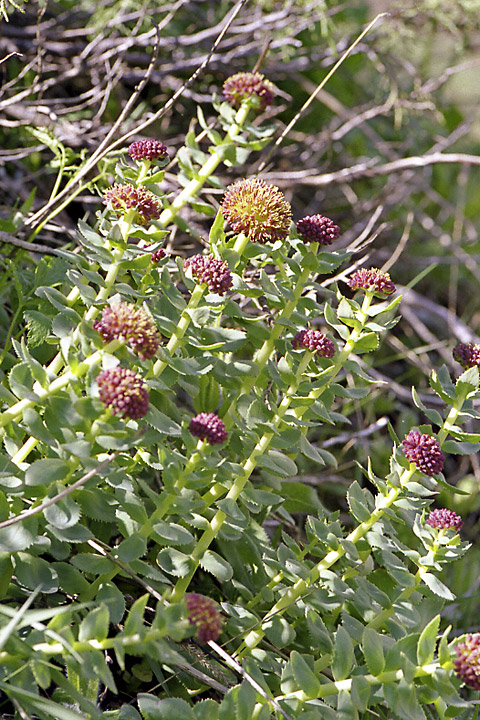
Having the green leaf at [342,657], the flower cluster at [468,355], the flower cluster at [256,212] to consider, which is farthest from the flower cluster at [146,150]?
the green leaf at [342,657]

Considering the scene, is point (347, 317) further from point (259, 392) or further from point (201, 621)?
point (201, 621)

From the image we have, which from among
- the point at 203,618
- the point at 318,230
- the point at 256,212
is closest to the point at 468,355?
the point at 318,230

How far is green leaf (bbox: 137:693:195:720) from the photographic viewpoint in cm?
101

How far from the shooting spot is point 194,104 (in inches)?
107

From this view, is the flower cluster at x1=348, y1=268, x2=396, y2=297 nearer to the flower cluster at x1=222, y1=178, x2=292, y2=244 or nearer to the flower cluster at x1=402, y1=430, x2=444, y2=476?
the flower cluster at x1=222, y1=178, x2=292, y2=244

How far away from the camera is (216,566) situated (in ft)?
3.82

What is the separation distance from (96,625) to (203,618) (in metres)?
0.14

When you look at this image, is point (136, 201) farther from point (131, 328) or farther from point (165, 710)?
point (165, 710)

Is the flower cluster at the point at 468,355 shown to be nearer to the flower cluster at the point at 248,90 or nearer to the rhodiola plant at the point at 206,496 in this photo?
the rhodiola plant at the point at 206,496

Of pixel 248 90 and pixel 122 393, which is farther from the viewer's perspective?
pixel 248 90

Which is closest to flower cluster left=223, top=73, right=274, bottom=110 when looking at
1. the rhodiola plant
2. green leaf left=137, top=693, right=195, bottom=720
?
the rhodiola plant

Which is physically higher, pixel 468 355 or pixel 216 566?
pixel 468 355

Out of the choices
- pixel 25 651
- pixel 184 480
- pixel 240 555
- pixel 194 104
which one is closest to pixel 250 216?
pixel 184 480

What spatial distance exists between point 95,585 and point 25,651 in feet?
0.81
